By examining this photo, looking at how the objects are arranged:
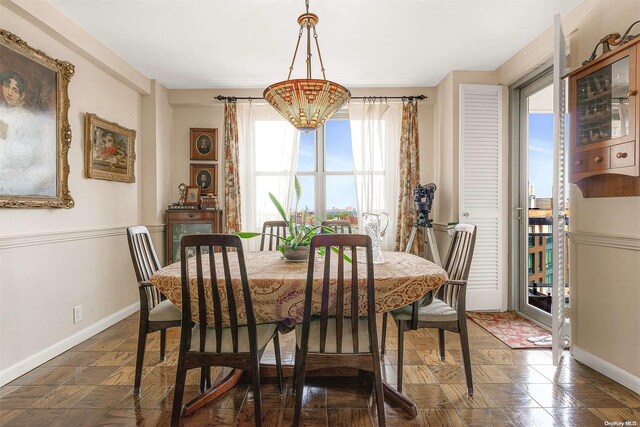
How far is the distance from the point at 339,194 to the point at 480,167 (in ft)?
5.30

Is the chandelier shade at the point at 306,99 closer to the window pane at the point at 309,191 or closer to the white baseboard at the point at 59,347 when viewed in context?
the window pane at the point at 309,191

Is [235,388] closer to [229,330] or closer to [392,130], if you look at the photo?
[229,330]

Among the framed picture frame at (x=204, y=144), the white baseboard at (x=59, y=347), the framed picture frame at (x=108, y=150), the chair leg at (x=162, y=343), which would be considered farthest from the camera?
the framed picture frame at (x=204, y=144)

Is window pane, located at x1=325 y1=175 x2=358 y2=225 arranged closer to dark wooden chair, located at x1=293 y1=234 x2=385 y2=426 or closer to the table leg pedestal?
the table leg pedestal

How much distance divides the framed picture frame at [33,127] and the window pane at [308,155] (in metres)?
2.38

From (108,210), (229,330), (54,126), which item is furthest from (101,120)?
(229,330)

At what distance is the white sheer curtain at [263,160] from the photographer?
4.25m

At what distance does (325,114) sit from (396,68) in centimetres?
178

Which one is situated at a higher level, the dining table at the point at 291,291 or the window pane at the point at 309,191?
the window pane at the point at 309,191

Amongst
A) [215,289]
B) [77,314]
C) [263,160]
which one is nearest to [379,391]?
[215,289]

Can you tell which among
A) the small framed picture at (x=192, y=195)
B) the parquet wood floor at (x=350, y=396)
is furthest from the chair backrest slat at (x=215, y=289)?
the small framed picture at (x=192, y=195)

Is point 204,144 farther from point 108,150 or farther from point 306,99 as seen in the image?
point 306,99

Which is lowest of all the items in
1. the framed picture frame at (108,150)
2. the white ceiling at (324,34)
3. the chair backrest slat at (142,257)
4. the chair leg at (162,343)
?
the chair leg at (162,343)

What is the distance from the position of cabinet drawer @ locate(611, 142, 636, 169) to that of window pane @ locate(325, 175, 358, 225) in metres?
2.65
